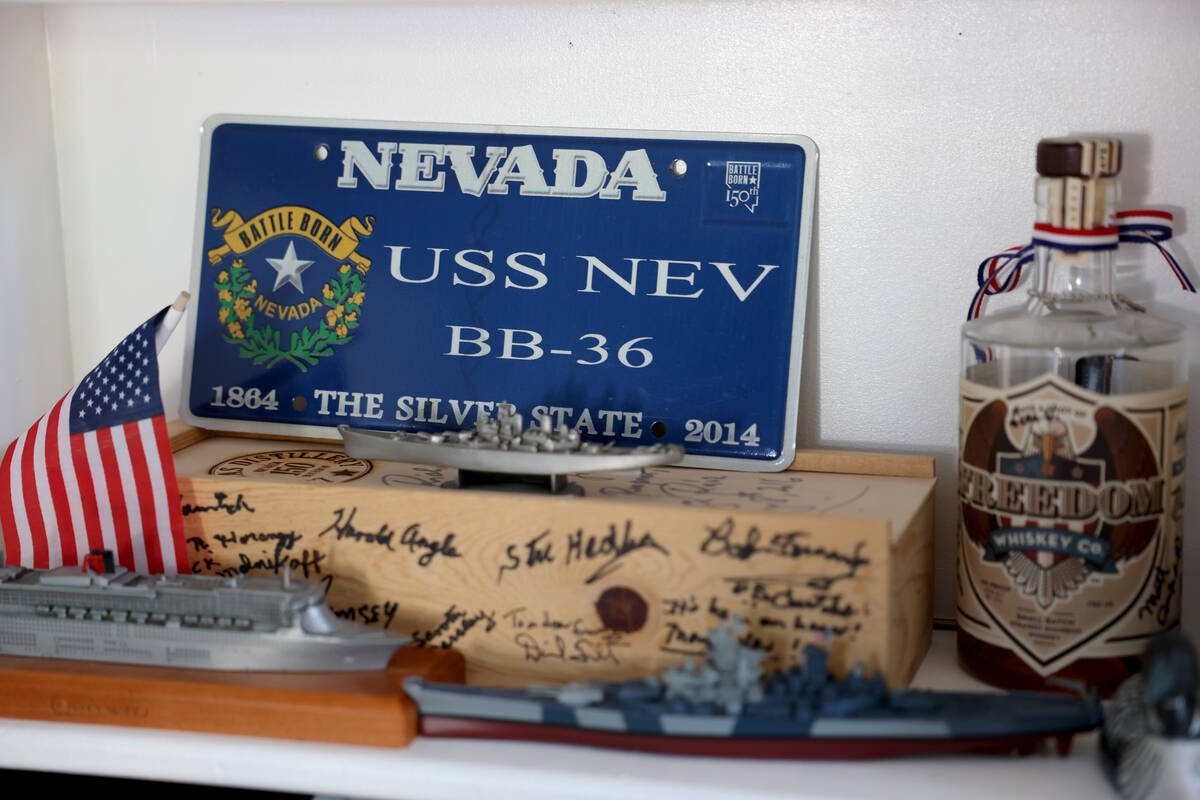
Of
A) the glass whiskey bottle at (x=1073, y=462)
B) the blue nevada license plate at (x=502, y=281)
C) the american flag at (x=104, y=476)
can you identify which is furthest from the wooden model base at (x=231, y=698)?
the glass whiskey bottle at (x=1073, y=462)

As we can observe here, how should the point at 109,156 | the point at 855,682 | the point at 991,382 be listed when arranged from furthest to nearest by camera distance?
the point at 109,156 → the point at 991,382 → the point at 855,682

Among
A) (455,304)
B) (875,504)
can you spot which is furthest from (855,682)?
(455,304)

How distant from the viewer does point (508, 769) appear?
0.80 m

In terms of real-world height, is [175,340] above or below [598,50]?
below

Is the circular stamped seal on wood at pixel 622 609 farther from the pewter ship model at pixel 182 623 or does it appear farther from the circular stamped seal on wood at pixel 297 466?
the circular stamped seal on wood at pixel 297 466

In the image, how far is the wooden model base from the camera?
2.71 ft

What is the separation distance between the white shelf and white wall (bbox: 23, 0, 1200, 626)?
0.31 m

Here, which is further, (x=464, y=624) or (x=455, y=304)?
(x=455, y=304)

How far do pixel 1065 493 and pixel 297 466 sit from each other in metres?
0.59

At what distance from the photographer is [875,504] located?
3.08 ft

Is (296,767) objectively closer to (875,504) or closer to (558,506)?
(558,506)

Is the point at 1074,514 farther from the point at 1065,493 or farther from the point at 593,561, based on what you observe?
the point at 593,561

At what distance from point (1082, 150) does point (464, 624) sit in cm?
54

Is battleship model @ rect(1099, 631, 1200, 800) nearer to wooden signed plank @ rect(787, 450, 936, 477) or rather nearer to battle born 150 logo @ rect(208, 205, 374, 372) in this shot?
wooden signed plank @ rect(787, 450, 936, 477)
